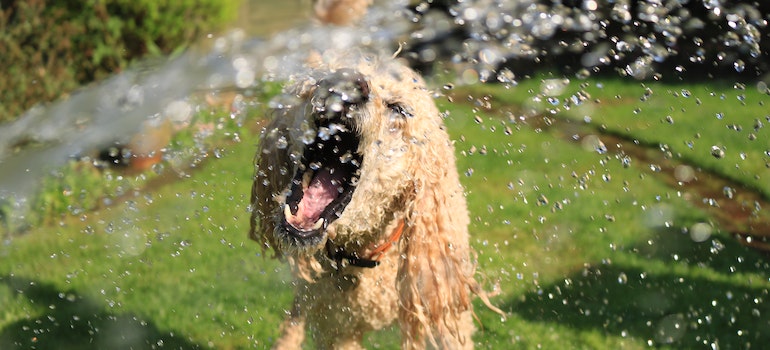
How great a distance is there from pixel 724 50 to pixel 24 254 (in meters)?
8.82

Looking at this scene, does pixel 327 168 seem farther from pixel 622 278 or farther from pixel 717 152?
pixel 717 152

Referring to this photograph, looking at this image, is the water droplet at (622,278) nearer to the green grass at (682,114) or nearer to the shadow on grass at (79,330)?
the green grass at (682,114)

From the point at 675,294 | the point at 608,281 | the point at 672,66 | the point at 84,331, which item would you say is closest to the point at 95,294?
the point at 84,331

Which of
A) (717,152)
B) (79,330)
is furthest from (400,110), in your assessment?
(717,152)

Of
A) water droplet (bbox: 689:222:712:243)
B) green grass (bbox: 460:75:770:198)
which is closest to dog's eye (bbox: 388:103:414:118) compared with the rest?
water droplet (bbox: 689:222:712:243)

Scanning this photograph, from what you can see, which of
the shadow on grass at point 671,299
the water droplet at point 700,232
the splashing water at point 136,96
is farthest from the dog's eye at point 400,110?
the water droplet at point 700,232

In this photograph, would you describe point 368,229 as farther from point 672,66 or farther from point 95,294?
point 672,66

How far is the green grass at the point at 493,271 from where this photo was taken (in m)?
3.92

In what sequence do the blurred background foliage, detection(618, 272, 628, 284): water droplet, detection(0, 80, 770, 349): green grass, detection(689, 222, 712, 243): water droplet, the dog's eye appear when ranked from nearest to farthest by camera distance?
the dog's eye < detection(0, 80, 770, 349): green grass < detection(618, 272, 628, 284): water droplet < detection(689, 222, 712, 243): water droplet < the blurred background foliage

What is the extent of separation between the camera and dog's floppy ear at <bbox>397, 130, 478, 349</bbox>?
2629mm

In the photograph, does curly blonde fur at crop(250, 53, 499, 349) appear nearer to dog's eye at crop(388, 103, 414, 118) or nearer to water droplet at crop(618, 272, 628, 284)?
dog's eye at crop(388, 103, 414, 118)

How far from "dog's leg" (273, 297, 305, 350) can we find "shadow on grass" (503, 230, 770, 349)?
4.26 feet

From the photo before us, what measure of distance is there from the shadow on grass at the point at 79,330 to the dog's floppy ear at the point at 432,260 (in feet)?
5.21

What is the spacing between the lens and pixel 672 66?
9461mm
